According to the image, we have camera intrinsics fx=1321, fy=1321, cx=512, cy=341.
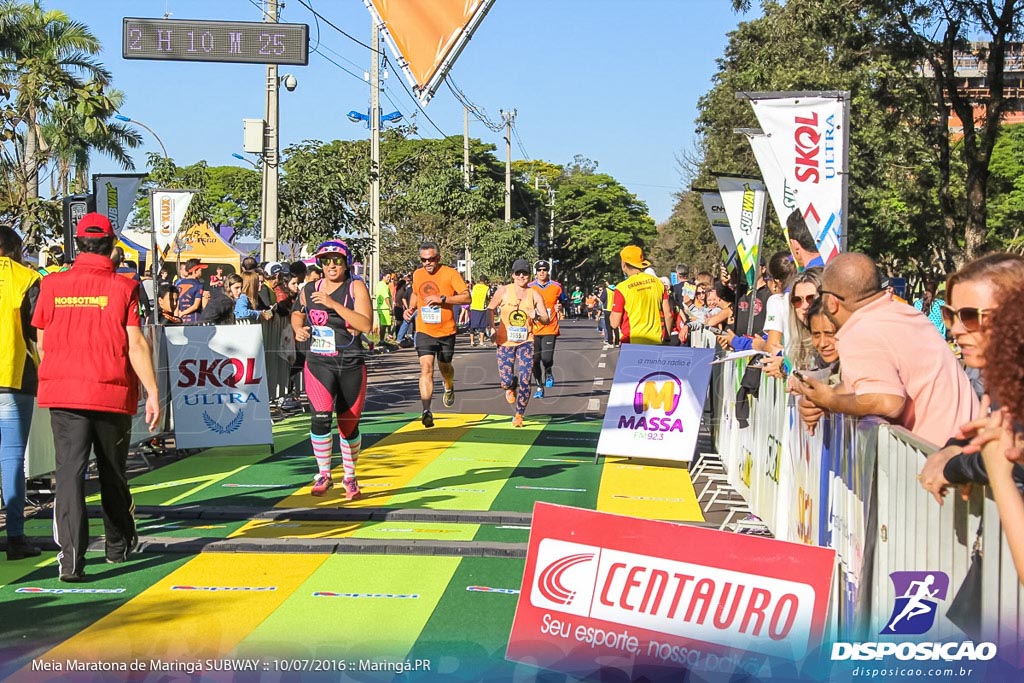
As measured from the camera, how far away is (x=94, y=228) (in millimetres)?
7402

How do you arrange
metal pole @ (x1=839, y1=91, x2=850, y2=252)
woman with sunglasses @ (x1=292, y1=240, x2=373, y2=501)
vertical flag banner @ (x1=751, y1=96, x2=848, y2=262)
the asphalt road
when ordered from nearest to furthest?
metal pole @ (x1=839, y1=91, x2=850, y2=252), vertical flag banner @ (x1=751, y1=96, x2=848, y2=262), woman with sunglasses @ (x1=292, y1=240, x2=373, y2=501), the asphalt road

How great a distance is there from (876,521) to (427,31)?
653 cm

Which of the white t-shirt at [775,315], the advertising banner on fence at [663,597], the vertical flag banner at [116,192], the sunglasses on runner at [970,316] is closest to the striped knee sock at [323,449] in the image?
the white t-shirt at [775,315]

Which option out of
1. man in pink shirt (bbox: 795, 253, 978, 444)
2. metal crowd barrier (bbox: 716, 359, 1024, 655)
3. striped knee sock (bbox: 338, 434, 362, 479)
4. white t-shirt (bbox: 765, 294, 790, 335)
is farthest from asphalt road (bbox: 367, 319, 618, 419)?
man in pink shirt (bbox: 795, 253, 978, 444)

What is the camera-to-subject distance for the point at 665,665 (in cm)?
410

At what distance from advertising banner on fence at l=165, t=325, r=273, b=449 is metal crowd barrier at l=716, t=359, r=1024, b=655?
19.6 feet

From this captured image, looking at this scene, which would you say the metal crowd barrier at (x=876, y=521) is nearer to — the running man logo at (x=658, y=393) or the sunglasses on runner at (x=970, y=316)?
the sunglasses on runner at (x=970, y=316)

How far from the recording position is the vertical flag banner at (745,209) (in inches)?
576

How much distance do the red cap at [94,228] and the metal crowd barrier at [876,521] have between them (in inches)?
154

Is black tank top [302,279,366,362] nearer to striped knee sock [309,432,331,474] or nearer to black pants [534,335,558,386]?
striped knee sock [309,432,331,474]

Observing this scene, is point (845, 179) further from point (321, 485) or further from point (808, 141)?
point (321, 485)

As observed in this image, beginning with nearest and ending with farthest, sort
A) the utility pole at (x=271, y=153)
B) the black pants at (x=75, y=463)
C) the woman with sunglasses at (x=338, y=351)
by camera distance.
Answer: the black pants at (x=75, y=463) < the woman with sunglasses at (x=338, y=351) < the utility pole at (x=271, y=153)

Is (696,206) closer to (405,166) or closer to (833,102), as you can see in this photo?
(405,166)

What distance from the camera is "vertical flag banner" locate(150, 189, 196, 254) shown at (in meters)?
16.9
